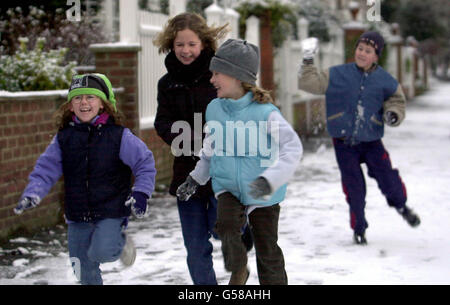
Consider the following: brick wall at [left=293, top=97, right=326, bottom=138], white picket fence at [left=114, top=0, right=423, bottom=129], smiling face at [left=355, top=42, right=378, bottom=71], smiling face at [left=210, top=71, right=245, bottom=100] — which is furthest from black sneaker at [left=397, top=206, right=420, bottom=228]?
brick wall at [left=293, top=97, right=326, bottom=138]

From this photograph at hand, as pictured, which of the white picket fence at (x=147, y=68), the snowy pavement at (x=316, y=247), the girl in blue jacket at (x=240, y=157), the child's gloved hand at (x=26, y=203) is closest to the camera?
the child's gloved hand at (x=26, y=203)

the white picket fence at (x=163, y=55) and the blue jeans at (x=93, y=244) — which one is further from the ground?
the white picket fence at (x=163, y=55)

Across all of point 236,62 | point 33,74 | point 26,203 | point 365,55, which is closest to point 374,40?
point 365,55

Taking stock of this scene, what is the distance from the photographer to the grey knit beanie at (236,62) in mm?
4453

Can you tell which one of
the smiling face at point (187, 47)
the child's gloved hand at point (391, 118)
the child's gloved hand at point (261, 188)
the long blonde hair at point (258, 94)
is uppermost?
the smiling face at point (187, 47)

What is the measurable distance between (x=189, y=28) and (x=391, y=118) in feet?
7.75

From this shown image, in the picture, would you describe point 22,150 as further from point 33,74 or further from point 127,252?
point 127,252

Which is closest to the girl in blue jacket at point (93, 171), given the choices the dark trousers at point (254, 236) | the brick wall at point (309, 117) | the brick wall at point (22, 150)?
the dark trousers at point (254, 236)

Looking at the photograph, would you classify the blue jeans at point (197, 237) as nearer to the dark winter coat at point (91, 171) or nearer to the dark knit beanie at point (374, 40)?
the dark winter coat at point (91, 171)

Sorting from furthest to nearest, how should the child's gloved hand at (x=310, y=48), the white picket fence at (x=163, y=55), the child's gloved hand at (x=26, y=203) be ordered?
the white picket fence at (x=163, y=55) → the child's gloved hand at (x=310, y=48) → the child's gloved hand at (x=26, y=203)

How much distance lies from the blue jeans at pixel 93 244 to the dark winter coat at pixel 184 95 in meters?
0.54

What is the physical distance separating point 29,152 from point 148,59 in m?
3.14

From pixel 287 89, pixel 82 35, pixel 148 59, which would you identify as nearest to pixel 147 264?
pixel 148 59

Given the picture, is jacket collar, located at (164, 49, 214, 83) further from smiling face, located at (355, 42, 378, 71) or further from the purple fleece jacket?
smiling face, located at (355, 42, 378, 71)
